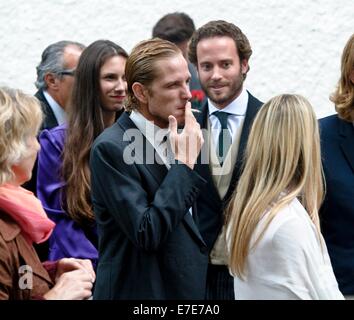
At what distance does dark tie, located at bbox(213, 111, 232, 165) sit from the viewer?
12.9ft

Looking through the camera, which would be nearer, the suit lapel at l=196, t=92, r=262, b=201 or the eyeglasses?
the suit lapel at l=196, t=92, r=262, b=201

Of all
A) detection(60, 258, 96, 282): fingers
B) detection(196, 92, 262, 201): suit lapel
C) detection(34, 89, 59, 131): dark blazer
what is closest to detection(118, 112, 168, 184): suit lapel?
detection(60, 258, 96, 282): fingers

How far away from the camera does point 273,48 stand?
598cm

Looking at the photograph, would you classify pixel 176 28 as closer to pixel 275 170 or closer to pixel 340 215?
pixel 340 215

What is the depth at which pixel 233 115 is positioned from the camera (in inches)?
160

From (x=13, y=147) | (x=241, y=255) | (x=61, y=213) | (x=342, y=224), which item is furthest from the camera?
(x=61, y=213)

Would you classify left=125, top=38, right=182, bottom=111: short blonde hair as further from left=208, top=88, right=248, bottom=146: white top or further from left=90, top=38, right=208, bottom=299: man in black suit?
left=208, top=88, right=248, bottom=146: white top

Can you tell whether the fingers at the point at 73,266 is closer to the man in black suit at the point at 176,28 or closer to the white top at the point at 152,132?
the white top at the point at 152,132

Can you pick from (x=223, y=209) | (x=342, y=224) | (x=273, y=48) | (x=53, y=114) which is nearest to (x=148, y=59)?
(x=223, y=209)

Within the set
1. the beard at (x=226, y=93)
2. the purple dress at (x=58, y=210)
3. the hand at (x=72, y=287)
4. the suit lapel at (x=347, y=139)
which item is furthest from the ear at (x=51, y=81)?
the hand at (x=72, y=287)

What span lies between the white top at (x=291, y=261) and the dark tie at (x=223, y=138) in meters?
0.95

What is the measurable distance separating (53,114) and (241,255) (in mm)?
1927

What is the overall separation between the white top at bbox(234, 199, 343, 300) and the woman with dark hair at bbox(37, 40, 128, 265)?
125 centimetres
